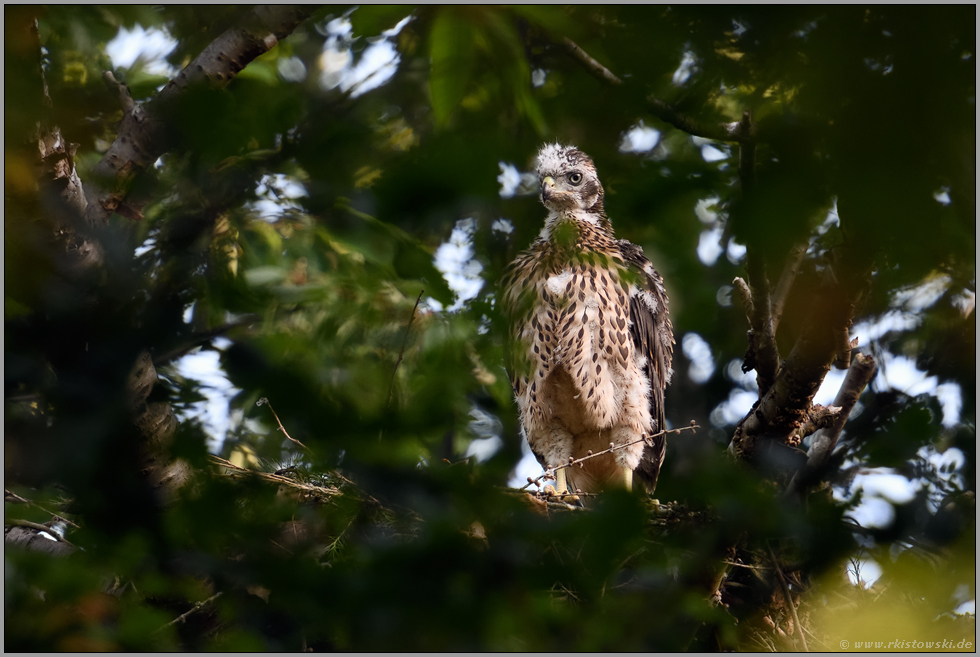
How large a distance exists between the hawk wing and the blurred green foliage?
103 inches

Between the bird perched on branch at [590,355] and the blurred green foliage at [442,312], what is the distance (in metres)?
2.35

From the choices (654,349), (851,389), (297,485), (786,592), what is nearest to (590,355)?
(654,349)

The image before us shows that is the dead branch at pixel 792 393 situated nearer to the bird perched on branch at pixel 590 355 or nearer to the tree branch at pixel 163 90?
the bird perched on branch at pixel 590 355

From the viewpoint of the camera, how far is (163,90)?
1419 millimetres

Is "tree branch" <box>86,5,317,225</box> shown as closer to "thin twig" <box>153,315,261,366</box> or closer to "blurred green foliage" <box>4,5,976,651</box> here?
"blurred green foliage" <box>4,5,976,651</box>

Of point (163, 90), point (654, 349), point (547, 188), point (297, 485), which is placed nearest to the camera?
point (297, 485)

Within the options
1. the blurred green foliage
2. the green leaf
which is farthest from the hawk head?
the green leaf

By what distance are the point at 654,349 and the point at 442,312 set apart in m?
2.99

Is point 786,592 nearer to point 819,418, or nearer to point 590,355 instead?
point 819,418

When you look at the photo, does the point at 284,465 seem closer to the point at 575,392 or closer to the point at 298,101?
the point at 298,101

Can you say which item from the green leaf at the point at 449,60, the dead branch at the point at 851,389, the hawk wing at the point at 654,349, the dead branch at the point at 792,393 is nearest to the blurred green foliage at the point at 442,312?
the green leaf at the point at 449,60

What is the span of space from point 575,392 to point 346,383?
2.77m

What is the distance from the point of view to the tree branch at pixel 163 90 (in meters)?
1.16

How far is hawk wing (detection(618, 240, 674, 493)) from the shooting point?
3803 millimetres
